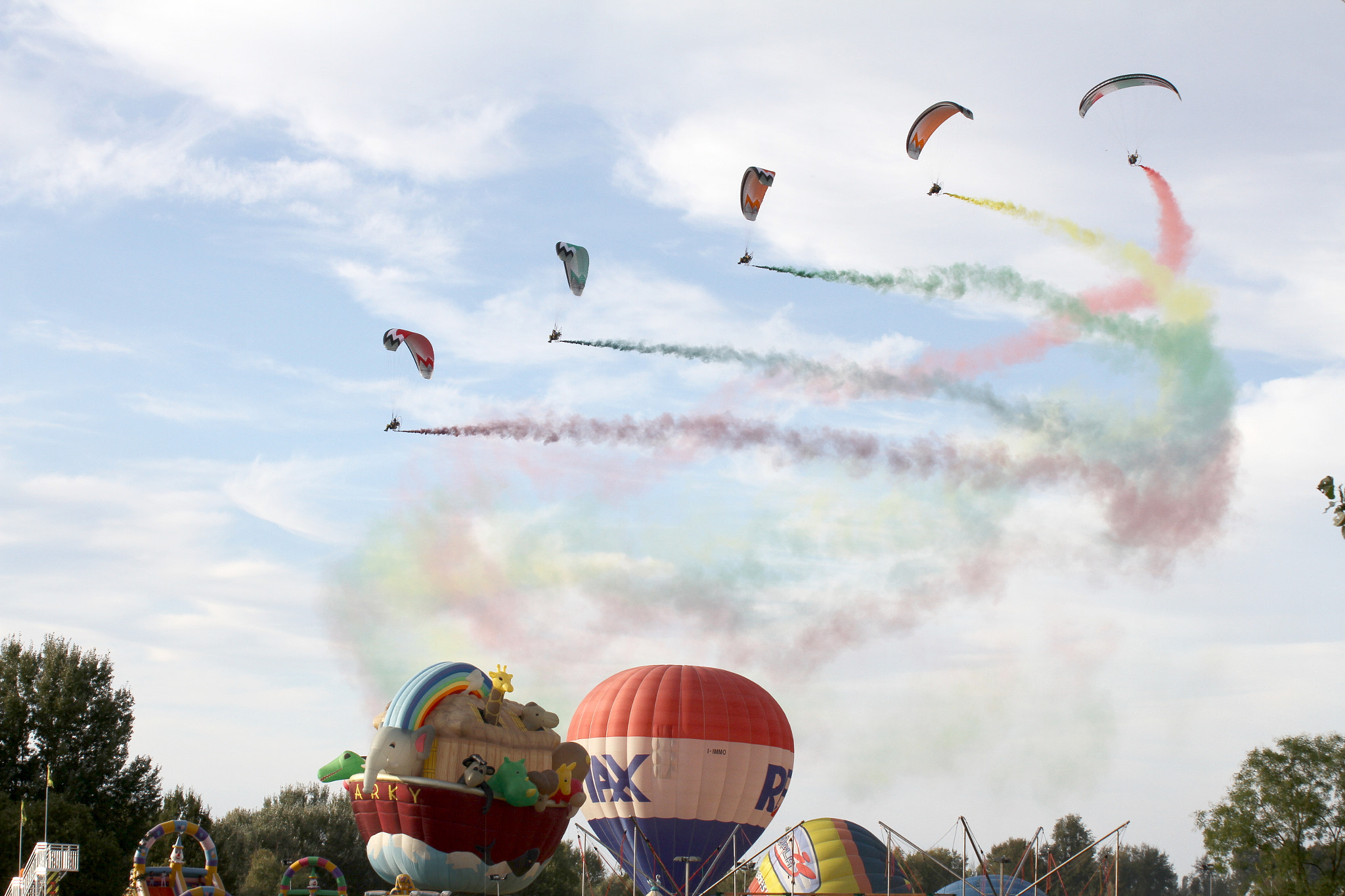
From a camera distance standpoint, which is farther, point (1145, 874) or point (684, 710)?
point (1145, 874)

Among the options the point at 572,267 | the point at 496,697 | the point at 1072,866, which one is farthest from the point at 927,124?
the point at 1072,866

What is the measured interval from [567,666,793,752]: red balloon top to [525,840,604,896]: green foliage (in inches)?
992

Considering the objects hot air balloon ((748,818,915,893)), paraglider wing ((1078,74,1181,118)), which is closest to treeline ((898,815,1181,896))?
hot air balloon ((748,818,915,893))

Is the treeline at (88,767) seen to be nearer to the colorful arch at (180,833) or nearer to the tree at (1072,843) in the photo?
the colorful arch at (180,833)

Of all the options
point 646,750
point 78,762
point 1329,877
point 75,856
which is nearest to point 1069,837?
point 1329,877

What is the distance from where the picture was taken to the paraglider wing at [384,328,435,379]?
5378 cm

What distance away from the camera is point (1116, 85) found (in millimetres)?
46000

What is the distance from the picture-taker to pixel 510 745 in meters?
37.6

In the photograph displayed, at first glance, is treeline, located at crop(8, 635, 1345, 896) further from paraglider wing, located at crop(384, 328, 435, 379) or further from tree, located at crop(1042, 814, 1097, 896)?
tree, located at crop(1042, 814, 1097, 896)

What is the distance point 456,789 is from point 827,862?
26.9 metres

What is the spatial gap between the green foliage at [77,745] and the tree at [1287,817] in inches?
2091

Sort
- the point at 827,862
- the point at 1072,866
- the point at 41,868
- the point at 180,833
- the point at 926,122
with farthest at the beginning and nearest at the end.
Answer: the point at 1072,866, the point at 827,862, the point at 926,122, the point at 41,868, the point at 180,833

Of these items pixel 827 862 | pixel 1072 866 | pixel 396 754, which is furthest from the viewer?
pixel 1072 866

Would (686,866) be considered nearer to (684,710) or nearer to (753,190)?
(684,710)
